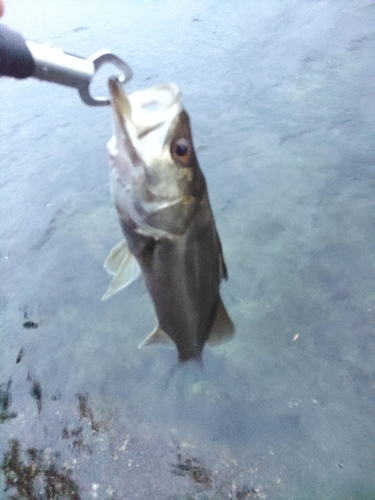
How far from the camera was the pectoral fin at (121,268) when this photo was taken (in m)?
1.72

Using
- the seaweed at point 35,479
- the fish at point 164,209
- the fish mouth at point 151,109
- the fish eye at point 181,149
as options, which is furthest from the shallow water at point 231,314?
the fish mouth at point 151,109

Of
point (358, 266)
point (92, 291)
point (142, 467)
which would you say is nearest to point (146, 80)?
point (92, 291)

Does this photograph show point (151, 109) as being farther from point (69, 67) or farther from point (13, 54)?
point (13, 54)

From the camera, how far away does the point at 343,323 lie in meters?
2.67

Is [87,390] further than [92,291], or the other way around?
[92,291]

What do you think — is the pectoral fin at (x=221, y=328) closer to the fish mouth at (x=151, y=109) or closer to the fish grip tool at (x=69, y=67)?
the fish mouth at (x=151, y=109)

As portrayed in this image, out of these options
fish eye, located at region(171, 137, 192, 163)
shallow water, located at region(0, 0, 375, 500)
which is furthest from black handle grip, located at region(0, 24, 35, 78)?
shallow water, located at region(0, 0, 375, 500)

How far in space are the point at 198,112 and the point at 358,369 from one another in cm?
341

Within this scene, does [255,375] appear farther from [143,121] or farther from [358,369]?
[143,121]

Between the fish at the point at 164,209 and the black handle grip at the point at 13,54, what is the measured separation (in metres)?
0.33

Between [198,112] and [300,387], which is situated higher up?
[198,112]

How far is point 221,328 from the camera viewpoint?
6.42ft

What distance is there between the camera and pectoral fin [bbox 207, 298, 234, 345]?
1.93 meters

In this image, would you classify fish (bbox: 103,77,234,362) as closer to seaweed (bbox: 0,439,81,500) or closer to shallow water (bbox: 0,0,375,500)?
shallow water (bbox: 0,0,375,500)
